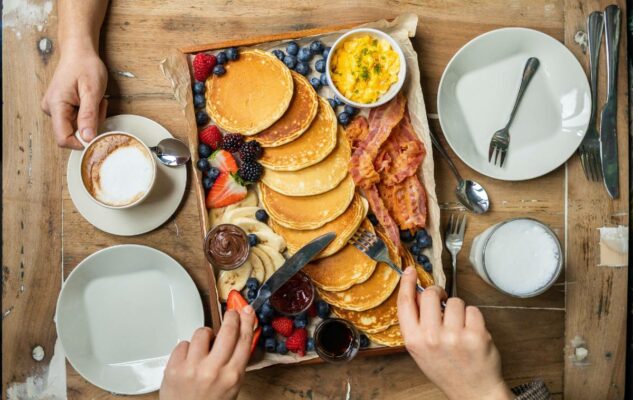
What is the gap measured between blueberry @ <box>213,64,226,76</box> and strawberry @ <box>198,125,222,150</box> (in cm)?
17

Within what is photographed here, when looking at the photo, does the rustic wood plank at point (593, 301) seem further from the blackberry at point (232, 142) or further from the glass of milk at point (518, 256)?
the blackberry at point (232, 142)

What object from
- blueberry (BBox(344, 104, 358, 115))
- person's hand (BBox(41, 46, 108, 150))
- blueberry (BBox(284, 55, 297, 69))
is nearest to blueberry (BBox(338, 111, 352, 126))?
blueberry (BBox(344, 104, 358, 115))

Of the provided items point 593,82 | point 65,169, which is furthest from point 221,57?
point 593,82

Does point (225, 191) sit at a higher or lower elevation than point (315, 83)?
lower

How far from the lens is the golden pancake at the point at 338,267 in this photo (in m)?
1.69

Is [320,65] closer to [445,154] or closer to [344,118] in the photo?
[344,118]

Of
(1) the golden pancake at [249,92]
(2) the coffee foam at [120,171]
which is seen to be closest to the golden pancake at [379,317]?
(1) the golden pancake at [249,92]

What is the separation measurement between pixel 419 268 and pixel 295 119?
63 centimetres

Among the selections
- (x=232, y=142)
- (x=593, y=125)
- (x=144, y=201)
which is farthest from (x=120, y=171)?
(x=593, y=125)

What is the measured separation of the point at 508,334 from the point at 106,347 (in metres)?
1.36

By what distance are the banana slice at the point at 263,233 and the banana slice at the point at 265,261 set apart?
0.03m

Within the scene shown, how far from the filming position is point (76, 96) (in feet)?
5.44

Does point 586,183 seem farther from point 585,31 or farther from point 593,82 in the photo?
point 585,31

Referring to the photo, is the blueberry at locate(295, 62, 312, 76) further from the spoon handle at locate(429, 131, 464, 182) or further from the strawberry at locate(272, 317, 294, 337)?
the strawberry at locate(272, 317, 294, 337)
